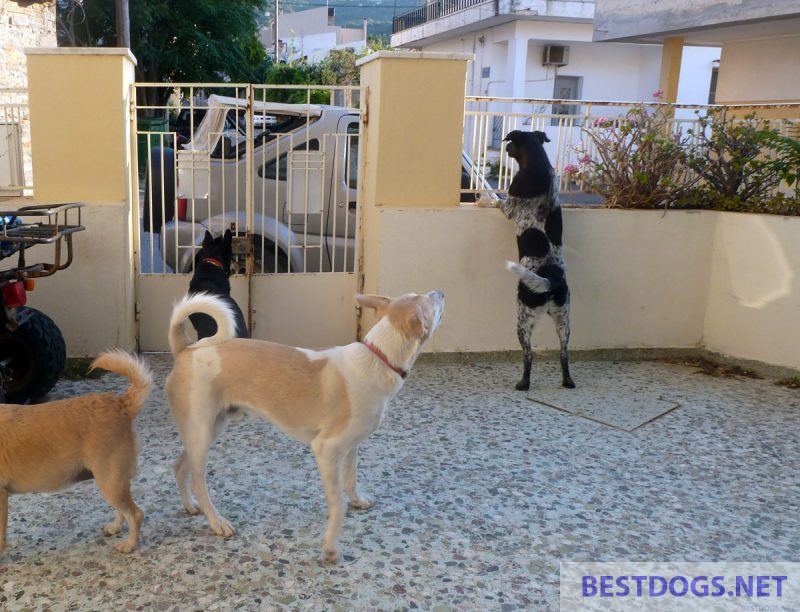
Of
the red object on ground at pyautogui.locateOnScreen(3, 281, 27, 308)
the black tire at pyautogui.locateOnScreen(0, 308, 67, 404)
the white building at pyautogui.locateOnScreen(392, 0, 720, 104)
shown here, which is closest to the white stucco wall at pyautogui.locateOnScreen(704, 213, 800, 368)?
the black tire at pyautogui.locateOnScreen(0, 308, 67, 404)

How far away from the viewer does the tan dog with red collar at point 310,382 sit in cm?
306

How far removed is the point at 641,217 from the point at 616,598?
400 cm

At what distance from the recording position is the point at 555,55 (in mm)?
21594

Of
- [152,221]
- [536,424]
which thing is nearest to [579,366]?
[536,424]

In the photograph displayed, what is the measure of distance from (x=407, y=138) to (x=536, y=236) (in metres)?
1.30

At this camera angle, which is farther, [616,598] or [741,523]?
[741,523]

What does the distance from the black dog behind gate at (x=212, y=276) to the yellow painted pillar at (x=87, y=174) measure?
717 mm

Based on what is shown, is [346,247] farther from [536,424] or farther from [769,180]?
[769,180]

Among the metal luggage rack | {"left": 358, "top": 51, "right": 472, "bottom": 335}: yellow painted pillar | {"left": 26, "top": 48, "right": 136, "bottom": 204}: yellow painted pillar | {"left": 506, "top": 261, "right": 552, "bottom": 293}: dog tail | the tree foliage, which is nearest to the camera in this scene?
the metal luggage rack

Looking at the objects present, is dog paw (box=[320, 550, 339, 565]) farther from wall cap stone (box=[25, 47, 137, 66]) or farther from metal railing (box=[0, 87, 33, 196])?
metal railing (box=[0, 87, 33, 196])

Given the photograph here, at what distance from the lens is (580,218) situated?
611cm

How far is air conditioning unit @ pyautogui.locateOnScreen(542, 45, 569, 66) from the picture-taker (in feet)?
70.8

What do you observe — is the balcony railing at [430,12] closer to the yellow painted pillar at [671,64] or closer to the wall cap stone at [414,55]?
the yellow painted pillar at [671,64]

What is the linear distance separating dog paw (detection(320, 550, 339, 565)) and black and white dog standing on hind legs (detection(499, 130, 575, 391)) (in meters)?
2.71
